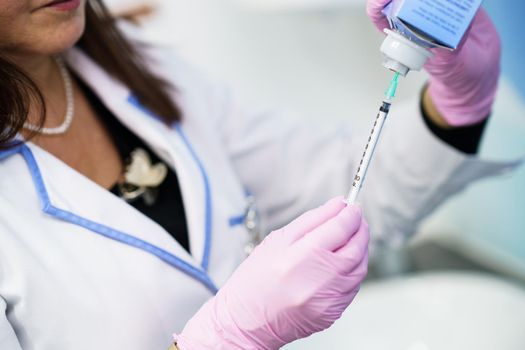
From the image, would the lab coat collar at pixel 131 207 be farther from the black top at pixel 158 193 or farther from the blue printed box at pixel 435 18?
the blue printed box at pixel 435 18

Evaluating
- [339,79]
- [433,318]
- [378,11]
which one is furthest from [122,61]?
[339,79]

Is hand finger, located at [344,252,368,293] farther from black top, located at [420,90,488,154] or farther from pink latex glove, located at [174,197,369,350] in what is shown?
black top, located at [420,90,488,154]

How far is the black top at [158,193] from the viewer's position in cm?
82

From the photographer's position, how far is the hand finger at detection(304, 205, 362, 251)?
23.4 inches

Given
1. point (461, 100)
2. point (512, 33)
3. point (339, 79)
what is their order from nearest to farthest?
point (461, 100), point (512, 33), point (339, 79)

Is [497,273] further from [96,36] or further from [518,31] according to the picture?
[96,36]

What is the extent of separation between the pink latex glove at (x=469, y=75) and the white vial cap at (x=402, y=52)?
0.11 m

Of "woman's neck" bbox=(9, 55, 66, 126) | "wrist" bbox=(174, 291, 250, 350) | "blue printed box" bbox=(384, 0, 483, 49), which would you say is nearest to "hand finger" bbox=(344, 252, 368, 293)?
"wrist" bbox=(174, 291, 250, 350)

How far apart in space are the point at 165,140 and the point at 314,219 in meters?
0.32

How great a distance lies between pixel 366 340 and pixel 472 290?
0.67 feet

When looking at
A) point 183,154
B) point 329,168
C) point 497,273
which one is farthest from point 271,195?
point 497,273

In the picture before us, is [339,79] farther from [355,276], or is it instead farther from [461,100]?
[355,276]

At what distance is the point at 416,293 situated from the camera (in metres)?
1.03

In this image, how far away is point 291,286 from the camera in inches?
23.2
